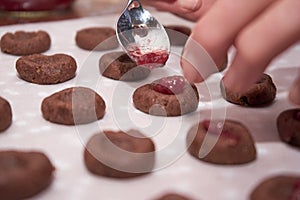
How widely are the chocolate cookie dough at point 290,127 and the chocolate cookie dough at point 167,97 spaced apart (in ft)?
0.64

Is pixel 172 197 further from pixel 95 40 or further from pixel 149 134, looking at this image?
pixel 95 40

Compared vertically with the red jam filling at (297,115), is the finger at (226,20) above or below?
above

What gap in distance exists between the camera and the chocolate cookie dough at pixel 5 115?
105 centimetres

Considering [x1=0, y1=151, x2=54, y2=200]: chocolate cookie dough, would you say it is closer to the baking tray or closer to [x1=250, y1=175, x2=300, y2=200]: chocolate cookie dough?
the baking tray

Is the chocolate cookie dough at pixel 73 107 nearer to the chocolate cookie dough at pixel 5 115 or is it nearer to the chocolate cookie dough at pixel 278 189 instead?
the chocolate cookie dough at pixel 5 115

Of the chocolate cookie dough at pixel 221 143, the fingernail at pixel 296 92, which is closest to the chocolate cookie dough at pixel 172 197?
the chocolate cookie dough at pixel 221 143

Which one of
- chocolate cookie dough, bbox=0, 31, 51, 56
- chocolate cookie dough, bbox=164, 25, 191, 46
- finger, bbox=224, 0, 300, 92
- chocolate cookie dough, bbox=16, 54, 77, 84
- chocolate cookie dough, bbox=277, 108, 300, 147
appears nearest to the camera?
finger, bbox=224, 0, 300, 92

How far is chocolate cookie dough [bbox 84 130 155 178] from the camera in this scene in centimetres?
92

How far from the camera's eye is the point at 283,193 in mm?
853

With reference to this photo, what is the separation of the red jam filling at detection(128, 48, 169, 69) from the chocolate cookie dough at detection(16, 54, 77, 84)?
15 centimetres

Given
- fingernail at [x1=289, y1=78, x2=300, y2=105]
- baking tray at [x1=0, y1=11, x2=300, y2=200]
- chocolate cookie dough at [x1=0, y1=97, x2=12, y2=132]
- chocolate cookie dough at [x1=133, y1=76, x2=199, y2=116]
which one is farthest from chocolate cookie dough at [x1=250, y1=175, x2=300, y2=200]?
chocolate cookie dough at [x1=0, y1=97, x2=12, y2=132]

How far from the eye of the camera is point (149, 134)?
1066mm

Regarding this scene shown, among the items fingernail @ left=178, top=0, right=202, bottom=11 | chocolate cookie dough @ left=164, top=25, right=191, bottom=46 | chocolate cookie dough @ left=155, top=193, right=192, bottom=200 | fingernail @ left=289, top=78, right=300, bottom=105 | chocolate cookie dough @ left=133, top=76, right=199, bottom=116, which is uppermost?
fingernail @ left=289, top=78, right=300, bottom=105

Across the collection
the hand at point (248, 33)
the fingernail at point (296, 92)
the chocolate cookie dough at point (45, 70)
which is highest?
the hand at point (248, 33)
